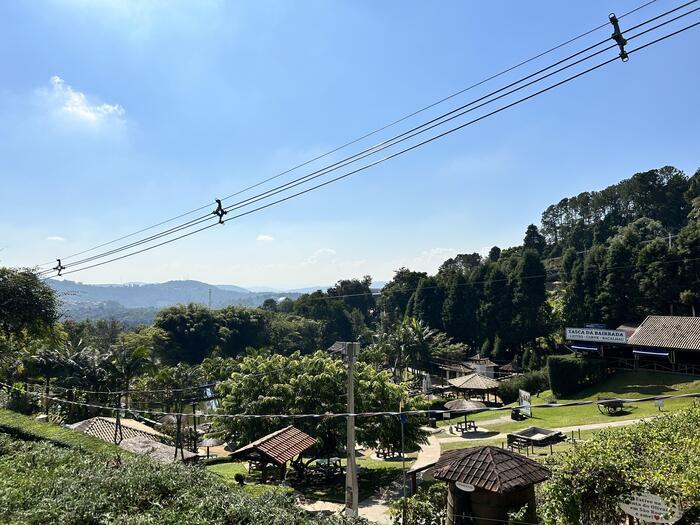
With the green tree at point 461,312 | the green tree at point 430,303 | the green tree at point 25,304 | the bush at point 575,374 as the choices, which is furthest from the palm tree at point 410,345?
the green tree at point 25,304

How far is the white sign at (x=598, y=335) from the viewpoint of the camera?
33.7m

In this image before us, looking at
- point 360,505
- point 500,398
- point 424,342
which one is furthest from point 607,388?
point 360,505

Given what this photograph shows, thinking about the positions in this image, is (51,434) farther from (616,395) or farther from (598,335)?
(598,335)

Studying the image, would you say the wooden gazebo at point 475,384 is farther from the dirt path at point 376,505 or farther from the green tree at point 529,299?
the green tree at point 529,299

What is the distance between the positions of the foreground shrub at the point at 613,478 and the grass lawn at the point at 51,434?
1109 centimetres

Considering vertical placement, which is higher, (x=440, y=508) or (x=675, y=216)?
(x=675, y=216)

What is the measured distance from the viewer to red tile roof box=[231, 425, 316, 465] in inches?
538

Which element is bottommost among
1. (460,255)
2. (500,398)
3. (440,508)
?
(500,398)

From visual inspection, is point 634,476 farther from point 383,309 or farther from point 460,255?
point 460,255

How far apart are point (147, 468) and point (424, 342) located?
3926 centimetres

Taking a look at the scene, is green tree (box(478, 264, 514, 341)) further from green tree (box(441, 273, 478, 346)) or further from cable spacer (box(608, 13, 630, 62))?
cable spacer (box(608, 13, 630, 62))

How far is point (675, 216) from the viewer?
71375mm

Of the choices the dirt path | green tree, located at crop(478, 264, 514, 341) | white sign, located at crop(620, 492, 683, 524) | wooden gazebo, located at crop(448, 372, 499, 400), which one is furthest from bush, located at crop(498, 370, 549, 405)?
white sign, located at crop(620, 492, 683, 524)

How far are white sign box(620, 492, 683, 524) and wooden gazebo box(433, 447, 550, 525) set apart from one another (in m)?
1.40
